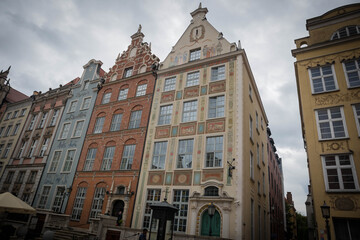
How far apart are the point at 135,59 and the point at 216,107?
38.8 feet

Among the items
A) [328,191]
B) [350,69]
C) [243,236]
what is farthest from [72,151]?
[350,69]

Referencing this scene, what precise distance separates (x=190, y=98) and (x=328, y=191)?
11093mm

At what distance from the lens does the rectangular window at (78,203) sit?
2005 cm

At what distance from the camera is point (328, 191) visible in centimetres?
1295

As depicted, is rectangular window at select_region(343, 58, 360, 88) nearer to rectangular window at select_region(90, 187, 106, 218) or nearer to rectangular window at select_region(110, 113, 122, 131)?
rectangular window at select_region(110, 113, 122, 131)

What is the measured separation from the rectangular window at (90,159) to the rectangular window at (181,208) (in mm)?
9710

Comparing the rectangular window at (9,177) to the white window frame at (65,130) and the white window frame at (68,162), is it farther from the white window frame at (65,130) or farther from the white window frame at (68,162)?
the white window frame at (68,162)

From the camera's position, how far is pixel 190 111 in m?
18.8

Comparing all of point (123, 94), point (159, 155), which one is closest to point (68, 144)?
point (123, 94)

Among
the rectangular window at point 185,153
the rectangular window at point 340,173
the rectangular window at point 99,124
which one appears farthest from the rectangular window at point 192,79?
the rectangular window at point 340,173

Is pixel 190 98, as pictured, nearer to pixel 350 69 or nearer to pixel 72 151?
pixel 350 69

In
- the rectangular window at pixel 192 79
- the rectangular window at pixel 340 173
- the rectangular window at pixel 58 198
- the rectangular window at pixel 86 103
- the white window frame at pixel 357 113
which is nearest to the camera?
the rectangular window at pixel 340 173

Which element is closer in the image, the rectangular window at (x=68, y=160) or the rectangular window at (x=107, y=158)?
the rectangular window at (x=107, y=158)

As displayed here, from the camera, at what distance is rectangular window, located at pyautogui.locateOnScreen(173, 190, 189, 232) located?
15.0 metres
